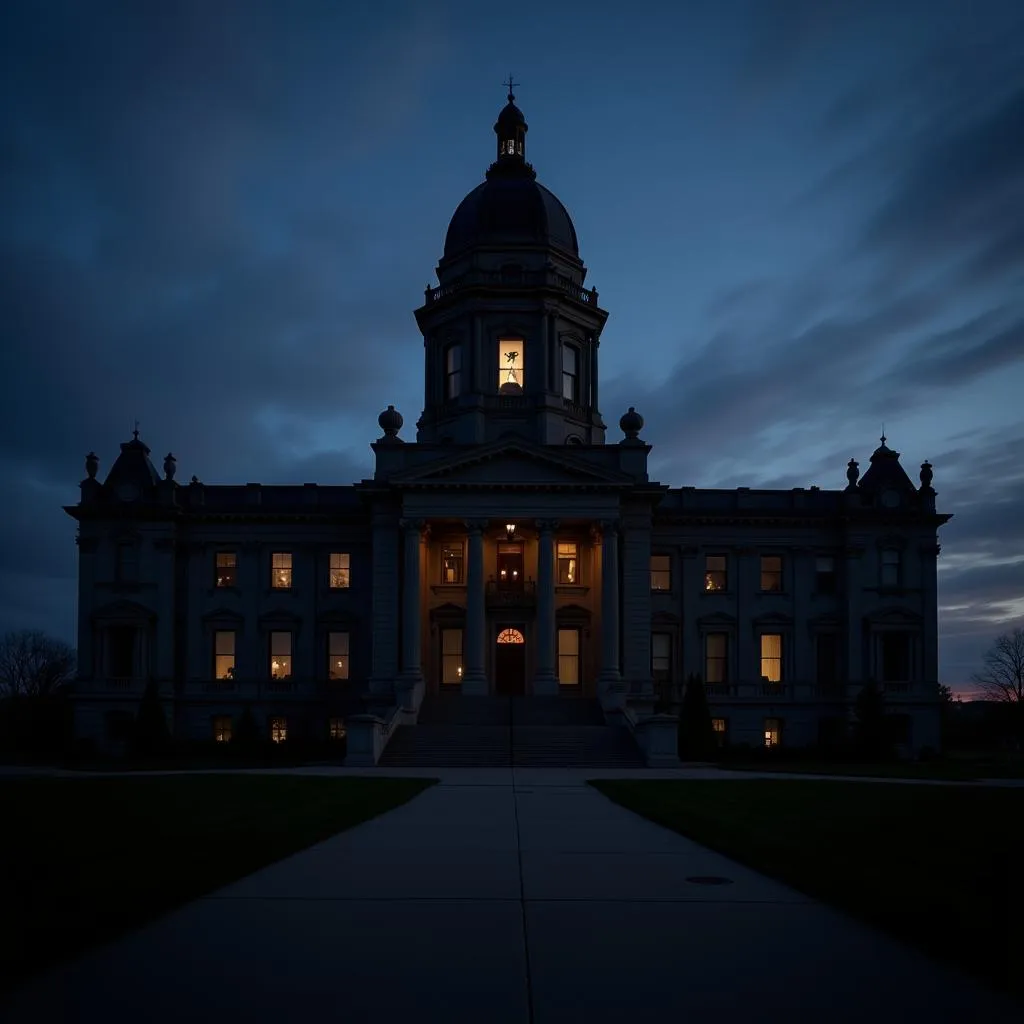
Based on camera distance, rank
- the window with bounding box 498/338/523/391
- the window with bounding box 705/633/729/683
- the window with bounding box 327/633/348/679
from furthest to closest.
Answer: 1. the window with bounding box 498/338/523/391
2. the window with bounding box 705/633/729/683
3. the window with bounding box 327/633/348/679

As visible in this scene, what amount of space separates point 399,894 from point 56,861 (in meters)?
4.57

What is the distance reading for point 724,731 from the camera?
52969 mm

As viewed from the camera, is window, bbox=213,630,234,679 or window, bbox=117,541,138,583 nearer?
window, bbox=117,541,138,583

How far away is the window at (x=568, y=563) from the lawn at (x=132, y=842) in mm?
26869

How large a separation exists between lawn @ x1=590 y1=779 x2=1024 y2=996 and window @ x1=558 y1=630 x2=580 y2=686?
26122 millimetres

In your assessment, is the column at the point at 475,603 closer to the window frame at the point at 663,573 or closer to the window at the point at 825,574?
the window frame at the point at 663,573

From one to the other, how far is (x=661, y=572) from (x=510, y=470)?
38.3 feet

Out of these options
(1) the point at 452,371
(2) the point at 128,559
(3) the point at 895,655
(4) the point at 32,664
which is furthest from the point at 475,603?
(4) the point at 32,664

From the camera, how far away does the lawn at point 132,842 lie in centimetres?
862

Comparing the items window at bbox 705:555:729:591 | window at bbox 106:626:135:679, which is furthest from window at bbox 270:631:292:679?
window at bbox 705:555:729:591

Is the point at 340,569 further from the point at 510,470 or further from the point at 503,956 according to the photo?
the point at 503,956

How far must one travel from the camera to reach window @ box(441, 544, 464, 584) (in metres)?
51.8

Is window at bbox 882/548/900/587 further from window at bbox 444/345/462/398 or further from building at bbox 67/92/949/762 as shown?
window at bbox 444/345/462/398

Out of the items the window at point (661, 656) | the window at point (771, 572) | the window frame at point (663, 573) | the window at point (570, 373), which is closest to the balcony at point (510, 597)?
the window frame at point (663, 573)
